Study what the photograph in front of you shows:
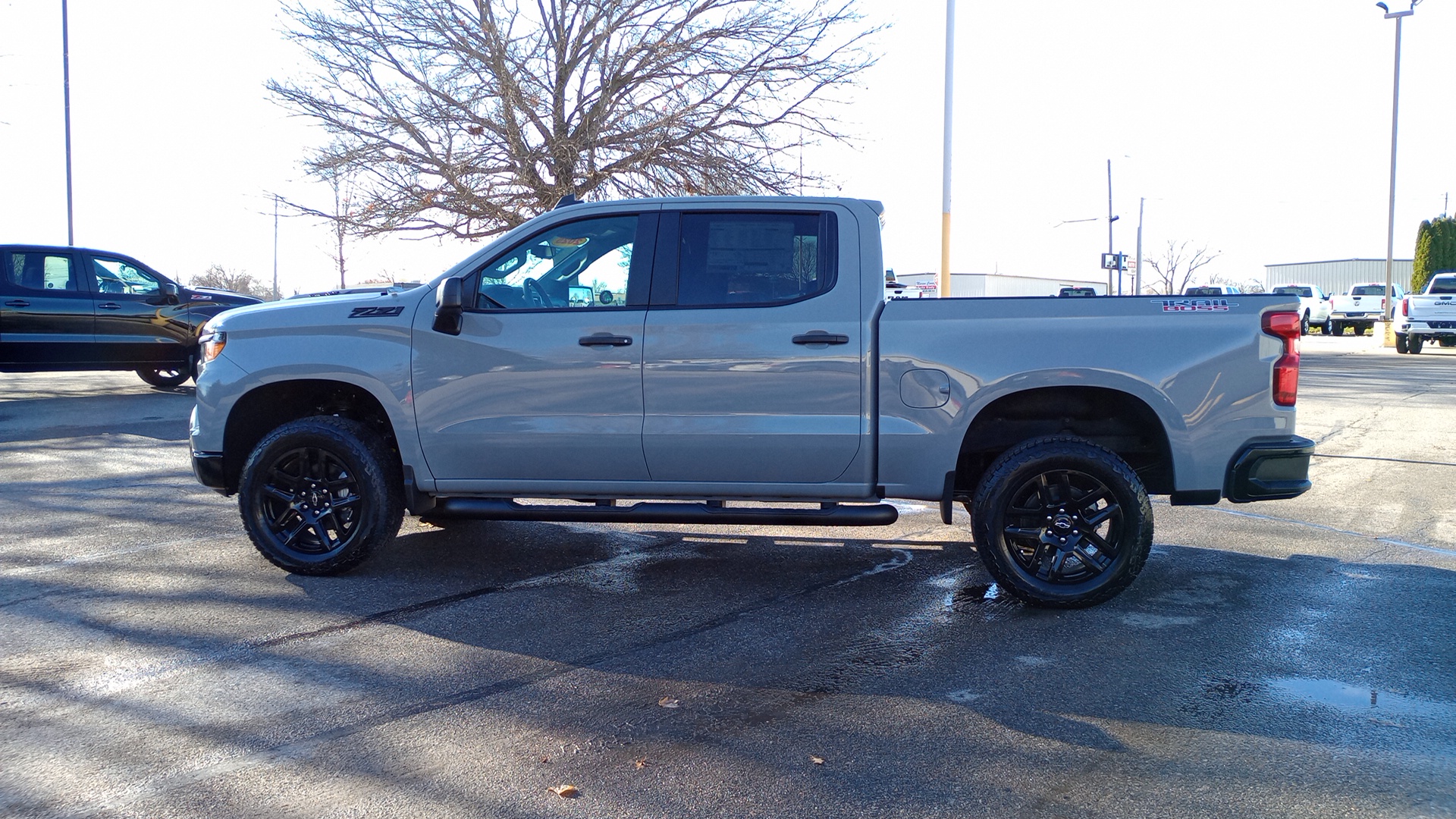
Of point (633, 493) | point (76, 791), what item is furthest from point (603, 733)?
point (633, 493)

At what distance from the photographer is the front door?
213 inches

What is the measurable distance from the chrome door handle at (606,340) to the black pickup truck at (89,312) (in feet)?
36.7

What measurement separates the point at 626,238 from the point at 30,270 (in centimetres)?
1149

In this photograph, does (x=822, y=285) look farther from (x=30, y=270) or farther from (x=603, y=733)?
(x=30, y=270)

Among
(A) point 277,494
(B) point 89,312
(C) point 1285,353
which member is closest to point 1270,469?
(C) point 1285,353

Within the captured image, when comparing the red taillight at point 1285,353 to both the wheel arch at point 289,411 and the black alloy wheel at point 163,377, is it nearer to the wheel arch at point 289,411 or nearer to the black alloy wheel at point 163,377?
the wheel arch at point 289,411

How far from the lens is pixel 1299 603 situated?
5281 millimetres

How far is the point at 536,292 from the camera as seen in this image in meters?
5.61

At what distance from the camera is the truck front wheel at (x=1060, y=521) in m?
5.12

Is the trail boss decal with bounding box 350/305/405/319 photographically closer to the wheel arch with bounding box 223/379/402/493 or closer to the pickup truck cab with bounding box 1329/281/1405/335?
the wheel arch with bounding box 223/379/402/493

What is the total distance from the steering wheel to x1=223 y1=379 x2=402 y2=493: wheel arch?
958 mm

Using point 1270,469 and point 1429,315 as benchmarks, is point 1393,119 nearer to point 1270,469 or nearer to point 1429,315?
point 1429,315

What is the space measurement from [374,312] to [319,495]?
1.04 meters

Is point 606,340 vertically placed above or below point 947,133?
below
